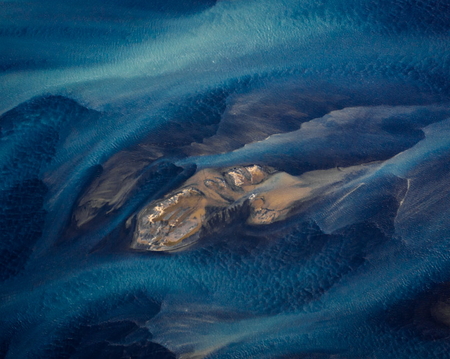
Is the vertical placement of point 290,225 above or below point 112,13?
below

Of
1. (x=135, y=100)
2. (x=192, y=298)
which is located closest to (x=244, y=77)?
(x=135, y=100)

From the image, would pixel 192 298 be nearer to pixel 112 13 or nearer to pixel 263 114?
pixel 263 114

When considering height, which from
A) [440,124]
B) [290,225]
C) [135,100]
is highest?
[135,100]

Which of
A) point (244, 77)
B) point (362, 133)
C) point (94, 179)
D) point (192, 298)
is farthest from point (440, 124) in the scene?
point (94, 179)
